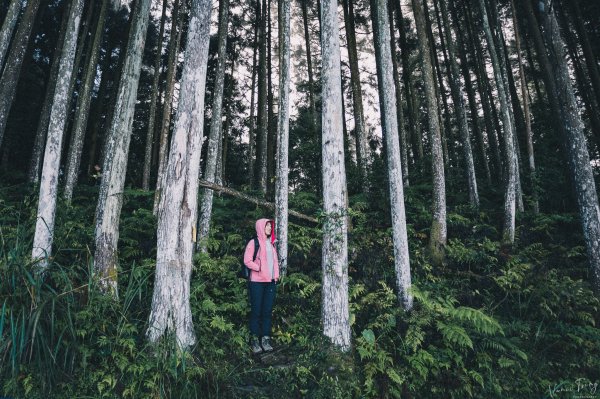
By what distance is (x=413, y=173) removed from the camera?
530 inches

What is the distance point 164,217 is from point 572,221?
39.1 ft

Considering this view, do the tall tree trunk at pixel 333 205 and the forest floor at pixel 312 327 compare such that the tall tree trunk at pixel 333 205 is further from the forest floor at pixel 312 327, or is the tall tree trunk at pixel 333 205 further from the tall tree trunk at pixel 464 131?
the tall tree trunk at pixel 464 131

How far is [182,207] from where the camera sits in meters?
5.07

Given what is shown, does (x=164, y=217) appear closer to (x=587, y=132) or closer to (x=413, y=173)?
(x=413, y=173)

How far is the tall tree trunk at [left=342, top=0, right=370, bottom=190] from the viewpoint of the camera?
11258mm

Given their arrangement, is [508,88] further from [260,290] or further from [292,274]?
[260,290]

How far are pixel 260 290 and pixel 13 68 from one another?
8970 mm

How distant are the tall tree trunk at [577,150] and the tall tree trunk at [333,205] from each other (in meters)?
6.03

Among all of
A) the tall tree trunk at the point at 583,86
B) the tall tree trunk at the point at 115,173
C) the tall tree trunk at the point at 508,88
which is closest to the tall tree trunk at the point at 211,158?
the tall tree trunk at the point at 115,173

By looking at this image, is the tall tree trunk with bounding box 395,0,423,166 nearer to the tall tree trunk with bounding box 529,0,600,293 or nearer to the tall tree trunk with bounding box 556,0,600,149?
the tall tree trunk with bounding box 529,0,600,293

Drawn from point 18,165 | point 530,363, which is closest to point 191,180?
point 530,363

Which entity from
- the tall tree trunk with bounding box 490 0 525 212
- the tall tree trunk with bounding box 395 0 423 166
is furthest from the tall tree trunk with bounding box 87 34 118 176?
the tall tree trunk with bounding box 490 0 525 212
